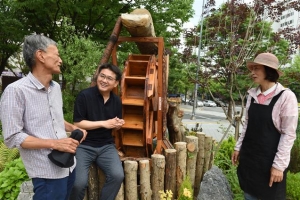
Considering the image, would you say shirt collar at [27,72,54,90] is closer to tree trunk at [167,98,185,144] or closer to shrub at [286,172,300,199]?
shrub at [286,172,300,199]

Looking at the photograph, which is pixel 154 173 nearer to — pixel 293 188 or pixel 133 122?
pixel 133 122

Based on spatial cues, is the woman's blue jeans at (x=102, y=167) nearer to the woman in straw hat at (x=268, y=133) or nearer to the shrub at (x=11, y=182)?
the shrub at (x=11, y=182)

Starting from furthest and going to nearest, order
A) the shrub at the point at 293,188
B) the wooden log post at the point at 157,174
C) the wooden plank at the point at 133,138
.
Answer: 1. the wooden plank at the point at 133,138
2. the wooden log post at the point at 157,174
3. the shrub at the point at 293,188

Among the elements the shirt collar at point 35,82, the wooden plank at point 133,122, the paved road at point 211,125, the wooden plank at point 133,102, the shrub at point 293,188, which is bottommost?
the paved road at point 211,125

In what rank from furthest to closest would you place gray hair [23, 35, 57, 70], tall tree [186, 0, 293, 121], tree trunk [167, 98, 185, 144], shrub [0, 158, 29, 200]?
tall tree [186, 0, 293, 121] < tree trunk [167, 98, 185, 144] < shrub [0, 158, 29, 200] < gray hair [23, 35, 57, 70]

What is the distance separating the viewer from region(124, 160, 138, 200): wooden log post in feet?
10.9

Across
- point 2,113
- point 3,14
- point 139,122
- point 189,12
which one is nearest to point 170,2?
point 189,12

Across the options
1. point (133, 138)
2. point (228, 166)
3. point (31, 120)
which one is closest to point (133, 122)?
point (133, 138)

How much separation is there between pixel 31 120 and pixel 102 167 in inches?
47.3

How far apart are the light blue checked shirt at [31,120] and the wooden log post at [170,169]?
1810mm

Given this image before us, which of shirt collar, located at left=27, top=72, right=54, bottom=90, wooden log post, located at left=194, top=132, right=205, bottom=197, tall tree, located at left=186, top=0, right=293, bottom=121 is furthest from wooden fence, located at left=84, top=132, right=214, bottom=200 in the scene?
tall tree, located at left=186, top=0, right=293, bottom=121

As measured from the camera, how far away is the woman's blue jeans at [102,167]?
272 centimetres

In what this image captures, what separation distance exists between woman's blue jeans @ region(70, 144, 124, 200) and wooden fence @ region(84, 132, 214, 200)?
40 centimetres

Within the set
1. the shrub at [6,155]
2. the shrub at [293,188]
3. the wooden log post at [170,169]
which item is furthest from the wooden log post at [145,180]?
the shrub at [6,155]
